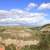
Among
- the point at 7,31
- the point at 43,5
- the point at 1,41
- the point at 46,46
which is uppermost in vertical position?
the point at 43,5

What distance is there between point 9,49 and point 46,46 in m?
0.80

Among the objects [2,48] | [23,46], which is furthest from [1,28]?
[23,46]

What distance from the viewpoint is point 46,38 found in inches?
114

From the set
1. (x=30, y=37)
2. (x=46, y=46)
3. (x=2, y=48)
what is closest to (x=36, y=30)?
(x=30, y=37)

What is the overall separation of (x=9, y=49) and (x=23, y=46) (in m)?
0.31

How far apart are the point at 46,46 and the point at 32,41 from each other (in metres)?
0.32

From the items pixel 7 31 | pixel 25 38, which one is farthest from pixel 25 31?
pixel 7 31

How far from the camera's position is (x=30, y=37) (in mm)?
2967

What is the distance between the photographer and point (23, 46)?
2.92 metres

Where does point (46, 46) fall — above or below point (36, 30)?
below

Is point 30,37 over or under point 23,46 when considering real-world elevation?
over

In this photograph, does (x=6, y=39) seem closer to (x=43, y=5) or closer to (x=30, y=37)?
(x=30, y=37)

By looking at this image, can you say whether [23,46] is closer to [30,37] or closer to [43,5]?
[30,37]

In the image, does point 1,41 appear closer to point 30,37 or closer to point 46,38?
point 30,37
